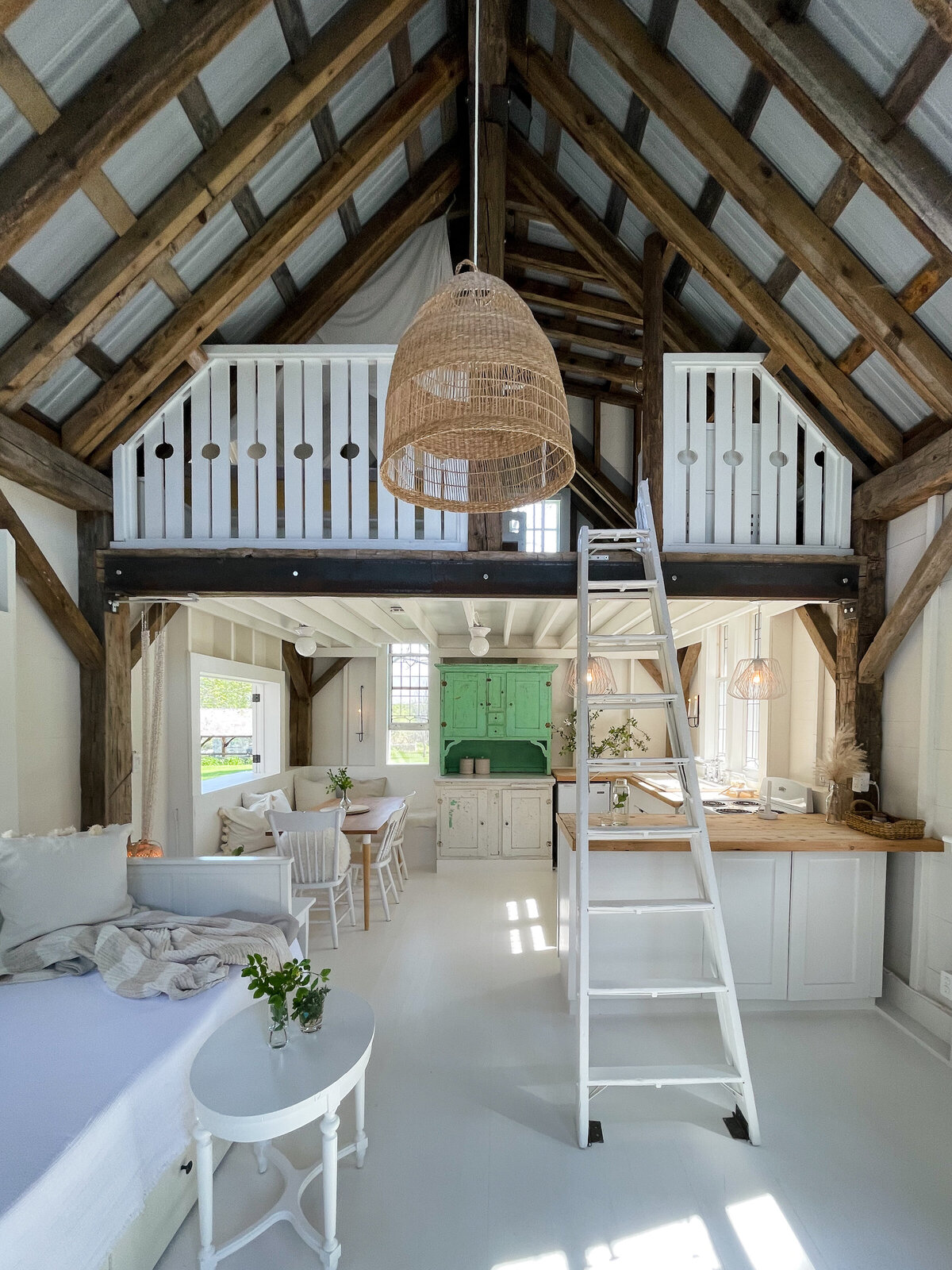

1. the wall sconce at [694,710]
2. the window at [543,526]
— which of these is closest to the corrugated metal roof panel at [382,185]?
the window at [543,526]

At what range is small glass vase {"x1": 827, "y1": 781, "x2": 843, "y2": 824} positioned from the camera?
4.16 metres

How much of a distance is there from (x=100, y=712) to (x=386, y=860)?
2573 mm

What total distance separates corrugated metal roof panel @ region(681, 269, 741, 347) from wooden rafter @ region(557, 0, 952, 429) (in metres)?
1.32

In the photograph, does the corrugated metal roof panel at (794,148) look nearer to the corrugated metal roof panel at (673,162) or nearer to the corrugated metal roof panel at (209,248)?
the corrugated metal roof panel at (673,162)

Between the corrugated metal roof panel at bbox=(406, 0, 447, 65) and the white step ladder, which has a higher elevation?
the corrugated metal roof panel at bbox=(406, 0, 447, 65)

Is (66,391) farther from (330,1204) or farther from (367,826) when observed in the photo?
(330,1204)

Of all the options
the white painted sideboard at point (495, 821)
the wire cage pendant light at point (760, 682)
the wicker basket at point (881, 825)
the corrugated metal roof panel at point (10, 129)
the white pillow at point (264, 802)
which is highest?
the corrugated metal roof panel at point (10, 129)

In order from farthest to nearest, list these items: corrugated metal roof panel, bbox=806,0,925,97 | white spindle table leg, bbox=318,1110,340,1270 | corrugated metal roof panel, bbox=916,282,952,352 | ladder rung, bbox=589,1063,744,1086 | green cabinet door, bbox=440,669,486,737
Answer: green cabinet door, bbox=440,669,486,737 → corrugated metal roof panel, bbox=916,282,952,352 → ladder rung, bbox=589,1063,744,1086 → corrugated metal roof panel, bbox=806,0,925,97 → white spindle table leg, bbox=318,1110,340,1270

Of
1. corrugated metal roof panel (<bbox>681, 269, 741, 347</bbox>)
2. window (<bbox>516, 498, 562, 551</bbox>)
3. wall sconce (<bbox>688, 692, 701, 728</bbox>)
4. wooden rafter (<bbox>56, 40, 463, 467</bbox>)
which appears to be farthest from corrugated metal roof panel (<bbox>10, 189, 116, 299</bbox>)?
wall sconce (<bbox>688, 692, 701, 728</bbox>)

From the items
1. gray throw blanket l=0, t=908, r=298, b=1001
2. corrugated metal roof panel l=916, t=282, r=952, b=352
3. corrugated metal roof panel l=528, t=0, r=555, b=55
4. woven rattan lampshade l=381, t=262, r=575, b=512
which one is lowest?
gray throw blanket l=0, t=908, r=298, b=1001

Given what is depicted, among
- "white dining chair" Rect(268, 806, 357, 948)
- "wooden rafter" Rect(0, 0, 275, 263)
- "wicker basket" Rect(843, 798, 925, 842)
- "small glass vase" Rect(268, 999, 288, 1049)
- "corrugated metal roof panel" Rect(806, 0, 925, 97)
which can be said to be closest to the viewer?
"small glass vase" Rect(268, 999, 288, 1049)

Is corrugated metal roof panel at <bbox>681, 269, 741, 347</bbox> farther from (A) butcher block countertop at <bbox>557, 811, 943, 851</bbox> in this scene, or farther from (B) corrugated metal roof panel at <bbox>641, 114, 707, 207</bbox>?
(A) butcher block countertop at <bbox>557, 811, 943, 851</bbox>

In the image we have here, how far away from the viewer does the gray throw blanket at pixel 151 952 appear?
2.54 metres

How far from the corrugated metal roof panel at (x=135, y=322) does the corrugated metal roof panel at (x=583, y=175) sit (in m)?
2.69
